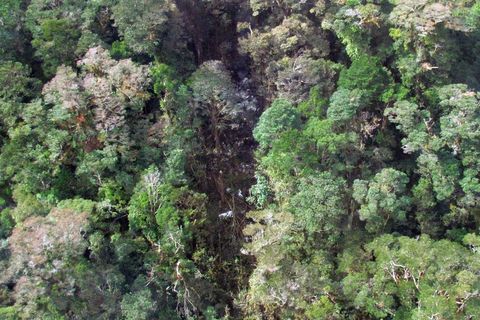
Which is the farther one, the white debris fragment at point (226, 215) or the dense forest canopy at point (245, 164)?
the white debris fragment at point (226, 215)

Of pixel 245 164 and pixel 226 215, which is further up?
pixel 245 164

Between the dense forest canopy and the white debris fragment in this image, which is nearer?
the dense forest canopy

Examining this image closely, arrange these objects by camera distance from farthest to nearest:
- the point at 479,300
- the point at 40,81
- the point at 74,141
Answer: the point at 40,81 → the point at 74,141 → the point at 479,300

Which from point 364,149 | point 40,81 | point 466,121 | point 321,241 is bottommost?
point 321,241

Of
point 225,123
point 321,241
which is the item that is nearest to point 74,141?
point 225,123

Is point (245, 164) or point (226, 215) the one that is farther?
point (245, 164)

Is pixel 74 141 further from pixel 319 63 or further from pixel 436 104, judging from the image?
pixel 436 104

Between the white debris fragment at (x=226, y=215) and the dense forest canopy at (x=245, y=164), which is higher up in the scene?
the dense forest canopy at (x=245, y=164)

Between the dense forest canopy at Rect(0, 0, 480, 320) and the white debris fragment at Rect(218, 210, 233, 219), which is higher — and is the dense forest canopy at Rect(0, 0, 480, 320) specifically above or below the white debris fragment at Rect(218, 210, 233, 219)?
above
